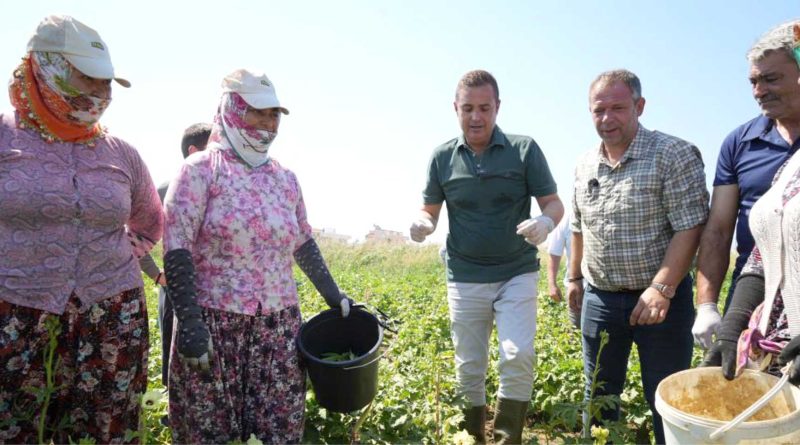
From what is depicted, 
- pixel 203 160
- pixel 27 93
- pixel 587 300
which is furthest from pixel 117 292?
pixel 587 300

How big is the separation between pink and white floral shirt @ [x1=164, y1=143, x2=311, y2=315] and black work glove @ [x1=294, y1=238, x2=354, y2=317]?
1.01 feet

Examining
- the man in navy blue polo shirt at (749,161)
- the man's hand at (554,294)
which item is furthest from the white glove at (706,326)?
the man's hand at (554,294)

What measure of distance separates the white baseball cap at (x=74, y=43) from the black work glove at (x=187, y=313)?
739 mm

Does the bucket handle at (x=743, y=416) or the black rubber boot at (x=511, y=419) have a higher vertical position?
the bucket handle at (x=743, y=416)

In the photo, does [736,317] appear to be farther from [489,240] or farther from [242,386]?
[242,386]

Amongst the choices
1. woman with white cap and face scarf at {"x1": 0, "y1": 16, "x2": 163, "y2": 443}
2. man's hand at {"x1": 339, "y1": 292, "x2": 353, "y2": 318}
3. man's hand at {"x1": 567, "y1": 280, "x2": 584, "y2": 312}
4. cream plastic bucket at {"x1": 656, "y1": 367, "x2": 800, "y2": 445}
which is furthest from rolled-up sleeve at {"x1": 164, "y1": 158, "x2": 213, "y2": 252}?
man's hand at {"x1": 567, "y1": 280, "x2": 584, "y2": 312}

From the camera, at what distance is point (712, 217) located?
2.49 meters

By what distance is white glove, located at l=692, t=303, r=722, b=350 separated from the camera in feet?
7.41

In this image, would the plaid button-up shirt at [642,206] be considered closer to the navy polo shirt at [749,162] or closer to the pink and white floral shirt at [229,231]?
the navy polo shirt at [749,162]

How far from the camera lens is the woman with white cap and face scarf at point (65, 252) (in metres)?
2.03

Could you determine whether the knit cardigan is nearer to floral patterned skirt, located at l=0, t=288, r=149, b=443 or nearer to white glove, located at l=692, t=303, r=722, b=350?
white glove, located at l=692, t=303, r=722, b=350

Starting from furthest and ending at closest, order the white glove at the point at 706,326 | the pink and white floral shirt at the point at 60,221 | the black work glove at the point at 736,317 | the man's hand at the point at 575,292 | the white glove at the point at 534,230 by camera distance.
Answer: the man's hand at the point at 575,292 → the white glove at the point at 534,230 → the white glove at the point at 706,326 → the pink and white floral shirt at the point at 60,221 → the black work glove at the point at 736,317

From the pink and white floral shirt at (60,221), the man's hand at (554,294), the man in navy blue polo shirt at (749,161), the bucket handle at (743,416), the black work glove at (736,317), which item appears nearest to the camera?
the bucket handle at (743,416)

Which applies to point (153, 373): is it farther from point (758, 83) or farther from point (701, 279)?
point (758, 83)
